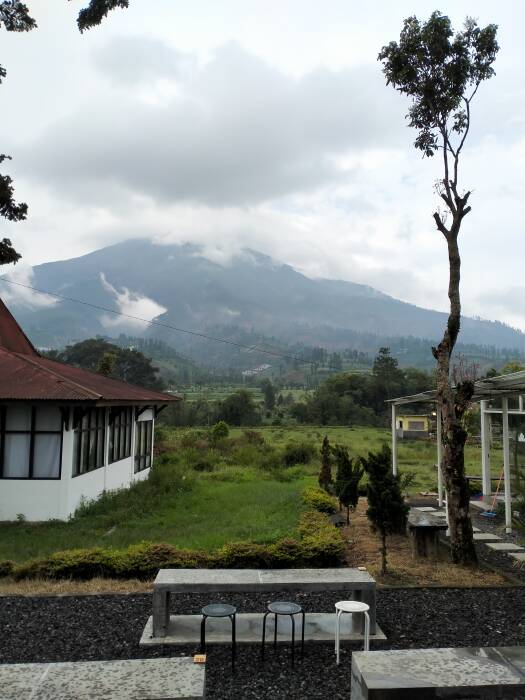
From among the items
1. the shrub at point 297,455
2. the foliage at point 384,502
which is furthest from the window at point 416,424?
the foliage at point 384,502

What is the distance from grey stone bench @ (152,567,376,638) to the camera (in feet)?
17.1

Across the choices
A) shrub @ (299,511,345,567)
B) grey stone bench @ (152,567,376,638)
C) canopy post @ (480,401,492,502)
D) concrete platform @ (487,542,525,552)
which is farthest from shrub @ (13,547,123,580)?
canopy post @ (480,401,492,502)

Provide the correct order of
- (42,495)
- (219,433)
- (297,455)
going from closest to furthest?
1. (42,495)
2. (297,455)
3. (219,433)

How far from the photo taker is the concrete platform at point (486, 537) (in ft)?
32.9

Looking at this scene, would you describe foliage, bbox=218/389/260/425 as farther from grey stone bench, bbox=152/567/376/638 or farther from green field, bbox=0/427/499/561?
grey stone bench, bbox=152/567/376/638

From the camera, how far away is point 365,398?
199 ft

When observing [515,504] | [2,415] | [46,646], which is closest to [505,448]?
[515,504]

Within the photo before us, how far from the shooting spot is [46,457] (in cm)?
1164

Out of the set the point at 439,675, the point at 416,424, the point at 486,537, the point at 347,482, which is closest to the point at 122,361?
the point at 416,424

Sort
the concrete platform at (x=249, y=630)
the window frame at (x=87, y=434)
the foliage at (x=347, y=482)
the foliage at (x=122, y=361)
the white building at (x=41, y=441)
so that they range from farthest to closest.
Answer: the foliage at (x=122, y=361) → the window frame at (x=87, y=434) → the white building at (x=41, y=441) → the foliage at (x=347, y=482) → the concrete platform at (x=249, y=630)

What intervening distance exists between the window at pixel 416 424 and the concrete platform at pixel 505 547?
126ft

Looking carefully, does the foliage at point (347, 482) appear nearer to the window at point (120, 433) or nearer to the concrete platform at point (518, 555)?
the concrete platform at point (518, 555)

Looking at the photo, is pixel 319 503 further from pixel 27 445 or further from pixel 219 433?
pixel 219 433

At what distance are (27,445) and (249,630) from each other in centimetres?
785
